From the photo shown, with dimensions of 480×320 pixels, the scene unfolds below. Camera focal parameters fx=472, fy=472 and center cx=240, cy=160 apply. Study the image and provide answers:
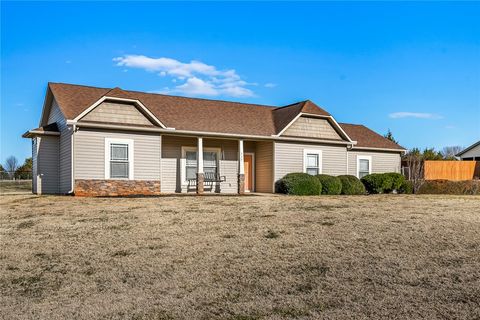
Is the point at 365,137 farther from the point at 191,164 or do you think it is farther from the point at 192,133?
the point at 192,133

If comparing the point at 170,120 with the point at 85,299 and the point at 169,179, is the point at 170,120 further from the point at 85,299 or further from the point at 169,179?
the point at 85,299

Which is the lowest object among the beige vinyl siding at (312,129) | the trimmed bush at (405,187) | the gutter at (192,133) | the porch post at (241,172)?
the trimmed bush at (405,187)

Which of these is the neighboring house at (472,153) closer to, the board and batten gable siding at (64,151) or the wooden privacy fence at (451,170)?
the wooden privacy fence at (451,170)

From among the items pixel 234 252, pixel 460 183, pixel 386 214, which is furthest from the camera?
pixel 460 183

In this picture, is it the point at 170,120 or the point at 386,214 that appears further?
the point at 170,120

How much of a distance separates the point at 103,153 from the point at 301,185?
901cm

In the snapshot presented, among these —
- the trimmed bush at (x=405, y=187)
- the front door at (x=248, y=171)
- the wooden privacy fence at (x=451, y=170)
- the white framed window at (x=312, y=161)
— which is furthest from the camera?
the wooden privacy fence at (x=451, y=170)

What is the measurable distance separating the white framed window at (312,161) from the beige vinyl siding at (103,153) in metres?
7.83

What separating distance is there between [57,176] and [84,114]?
13.8 feet

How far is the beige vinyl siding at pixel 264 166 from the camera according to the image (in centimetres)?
2380

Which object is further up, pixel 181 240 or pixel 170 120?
pixel 170 120

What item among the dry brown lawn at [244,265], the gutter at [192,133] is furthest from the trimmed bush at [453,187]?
the dry brown lawn at [244,265]

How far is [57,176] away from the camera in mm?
21500

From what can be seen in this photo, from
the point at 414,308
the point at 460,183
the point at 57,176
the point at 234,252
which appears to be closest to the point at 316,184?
the point at 460,183
